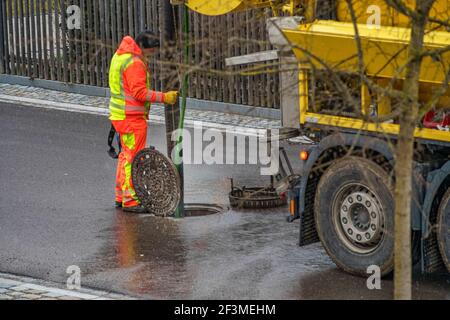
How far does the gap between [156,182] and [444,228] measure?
13.4ft

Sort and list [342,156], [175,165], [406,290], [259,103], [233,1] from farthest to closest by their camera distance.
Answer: [259,103], [175,165], [233,1], [342,156], [406,290]

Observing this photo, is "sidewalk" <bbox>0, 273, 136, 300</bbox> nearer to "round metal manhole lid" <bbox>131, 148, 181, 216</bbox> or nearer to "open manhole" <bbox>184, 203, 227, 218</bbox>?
"round metal manhole lid" <bbox>131, 148, 181, 216</bbox>

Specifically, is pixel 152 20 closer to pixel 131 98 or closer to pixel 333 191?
pixel 131 98

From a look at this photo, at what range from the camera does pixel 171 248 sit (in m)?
11.8

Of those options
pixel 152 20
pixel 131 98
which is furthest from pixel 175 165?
pixel 152 20

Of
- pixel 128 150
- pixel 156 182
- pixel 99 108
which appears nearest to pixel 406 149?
pixel 156 182

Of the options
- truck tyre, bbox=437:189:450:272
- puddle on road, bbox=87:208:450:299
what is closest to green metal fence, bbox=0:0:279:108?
puddle on road, bbox=87:208:450:299

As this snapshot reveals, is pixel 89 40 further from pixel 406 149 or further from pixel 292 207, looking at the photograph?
pixel 406 149

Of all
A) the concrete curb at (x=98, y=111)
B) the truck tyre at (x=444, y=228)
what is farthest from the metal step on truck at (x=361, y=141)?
the concrete curb at (x=98, y=111)

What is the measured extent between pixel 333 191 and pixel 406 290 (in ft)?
10.2

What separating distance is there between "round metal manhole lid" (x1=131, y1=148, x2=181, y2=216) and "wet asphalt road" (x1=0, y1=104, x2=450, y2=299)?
0.16m

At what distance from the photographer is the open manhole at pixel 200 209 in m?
13.4

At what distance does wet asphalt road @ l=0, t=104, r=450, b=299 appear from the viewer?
10.4 metres

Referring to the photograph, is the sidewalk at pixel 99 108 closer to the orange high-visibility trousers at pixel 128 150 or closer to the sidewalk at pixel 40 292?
the orange high-visibility trousers at pixel 128 150
